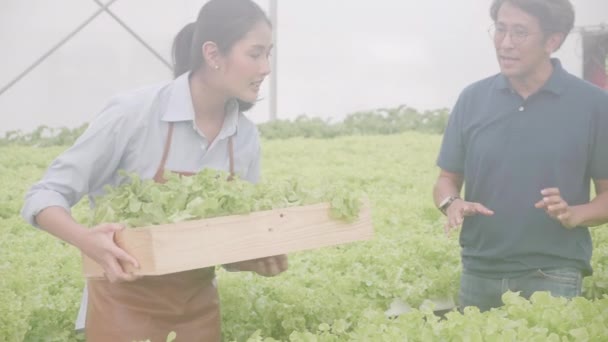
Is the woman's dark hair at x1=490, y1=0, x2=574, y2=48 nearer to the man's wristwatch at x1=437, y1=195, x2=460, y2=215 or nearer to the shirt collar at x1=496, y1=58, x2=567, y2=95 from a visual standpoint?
the shirt collar at x1=496, y1=58, x2=567, y2=95

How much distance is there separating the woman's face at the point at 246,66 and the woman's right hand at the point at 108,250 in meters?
0.66

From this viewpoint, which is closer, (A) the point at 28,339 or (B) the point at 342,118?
(A) the point at 28,339

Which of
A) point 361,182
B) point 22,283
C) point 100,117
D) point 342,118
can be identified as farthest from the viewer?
point 342,118

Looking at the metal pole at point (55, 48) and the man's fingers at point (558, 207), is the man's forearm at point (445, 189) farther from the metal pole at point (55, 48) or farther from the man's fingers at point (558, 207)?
the metal pole at point (55, 48)

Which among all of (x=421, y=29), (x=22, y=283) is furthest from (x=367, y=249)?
(x=421, y=29)

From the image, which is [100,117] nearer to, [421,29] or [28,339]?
[28,339]

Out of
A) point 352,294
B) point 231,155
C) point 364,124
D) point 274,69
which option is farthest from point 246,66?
point 364,124

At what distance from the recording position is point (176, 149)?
3301 millimetres

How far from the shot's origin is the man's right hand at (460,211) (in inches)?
138

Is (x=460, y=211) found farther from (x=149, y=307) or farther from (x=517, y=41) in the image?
(x=149, y=307)

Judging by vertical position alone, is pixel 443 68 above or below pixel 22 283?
above

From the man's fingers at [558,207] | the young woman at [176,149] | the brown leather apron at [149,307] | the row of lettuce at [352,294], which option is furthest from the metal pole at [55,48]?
the man's fingers at [558,207]

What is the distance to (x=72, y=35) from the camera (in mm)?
8016

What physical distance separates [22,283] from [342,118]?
19.5ft
